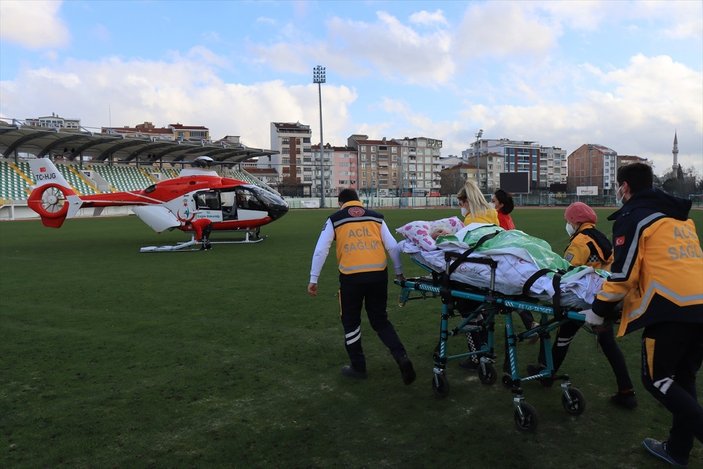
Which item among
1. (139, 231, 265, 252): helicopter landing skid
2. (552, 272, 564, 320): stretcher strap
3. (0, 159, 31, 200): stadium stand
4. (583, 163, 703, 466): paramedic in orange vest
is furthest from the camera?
(0, 159, 31, 200): stadium stand

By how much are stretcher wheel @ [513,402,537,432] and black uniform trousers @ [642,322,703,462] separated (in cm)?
85

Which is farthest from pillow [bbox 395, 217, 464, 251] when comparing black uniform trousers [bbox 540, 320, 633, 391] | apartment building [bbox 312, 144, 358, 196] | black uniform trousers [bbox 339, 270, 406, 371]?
apartment building [bbox 312, 144, 358, 196]

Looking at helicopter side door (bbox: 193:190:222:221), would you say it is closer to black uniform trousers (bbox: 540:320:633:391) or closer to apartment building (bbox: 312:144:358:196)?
black uniform trousers (bbox: 540:320:633:391)

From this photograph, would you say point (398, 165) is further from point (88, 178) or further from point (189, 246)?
point (189, 246)

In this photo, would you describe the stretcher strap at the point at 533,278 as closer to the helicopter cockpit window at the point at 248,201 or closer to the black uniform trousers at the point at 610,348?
the black uniform trousers at the point at 610,348

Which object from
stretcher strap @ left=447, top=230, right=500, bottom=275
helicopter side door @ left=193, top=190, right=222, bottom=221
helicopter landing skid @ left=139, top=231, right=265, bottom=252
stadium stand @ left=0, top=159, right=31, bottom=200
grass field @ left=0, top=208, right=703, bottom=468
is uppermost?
stadium stand @ left=0, top=159, right=31, bottom=200

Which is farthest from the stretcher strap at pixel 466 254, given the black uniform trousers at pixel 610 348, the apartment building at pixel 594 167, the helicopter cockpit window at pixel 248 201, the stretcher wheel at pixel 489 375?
the apartment building at pixel 594 167

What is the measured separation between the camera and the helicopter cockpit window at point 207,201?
16.9 meters

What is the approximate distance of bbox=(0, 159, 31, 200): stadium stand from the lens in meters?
41.2

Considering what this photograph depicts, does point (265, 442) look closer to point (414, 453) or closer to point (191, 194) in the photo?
point (414, 453)

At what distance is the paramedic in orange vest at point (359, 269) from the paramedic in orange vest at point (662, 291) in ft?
6.77

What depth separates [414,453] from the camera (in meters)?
3.41

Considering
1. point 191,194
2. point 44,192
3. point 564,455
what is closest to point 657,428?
point 564,455

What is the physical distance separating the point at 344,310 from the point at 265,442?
157cm
